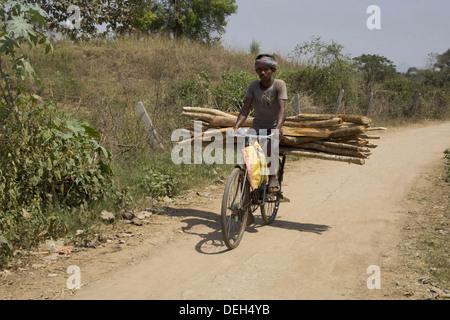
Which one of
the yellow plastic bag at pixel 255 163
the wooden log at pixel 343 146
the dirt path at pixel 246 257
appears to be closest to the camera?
the dirt path at pixel 246 257

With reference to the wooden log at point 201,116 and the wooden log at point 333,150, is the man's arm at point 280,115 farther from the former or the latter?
the wooden log at point 201,116

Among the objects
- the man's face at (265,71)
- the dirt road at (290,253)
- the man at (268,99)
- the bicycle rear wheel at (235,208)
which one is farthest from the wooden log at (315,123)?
the bicycle rear wheel at (235,208)

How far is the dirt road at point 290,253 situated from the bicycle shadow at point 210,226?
0.01 meters

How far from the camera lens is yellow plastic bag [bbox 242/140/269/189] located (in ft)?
17.7

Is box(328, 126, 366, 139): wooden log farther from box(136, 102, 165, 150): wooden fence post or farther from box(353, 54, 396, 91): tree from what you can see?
box(353, 54, 396, 91): tree

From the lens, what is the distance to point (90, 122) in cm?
862

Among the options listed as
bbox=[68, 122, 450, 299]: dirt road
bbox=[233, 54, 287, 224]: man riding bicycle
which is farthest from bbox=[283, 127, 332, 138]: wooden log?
bbox=[68, 122, 450, 299]: dirt road

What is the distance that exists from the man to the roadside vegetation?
2161 millimetres

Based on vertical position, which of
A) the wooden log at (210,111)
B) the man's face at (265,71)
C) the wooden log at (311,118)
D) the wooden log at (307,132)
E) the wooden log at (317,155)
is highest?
the man's face at (265,71)

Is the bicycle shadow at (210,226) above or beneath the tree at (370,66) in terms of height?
beneath

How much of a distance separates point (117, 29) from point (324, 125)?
755 inches

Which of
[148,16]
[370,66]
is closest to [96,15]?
[148,16]

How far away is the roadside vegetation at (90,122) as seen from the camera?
17.3ft

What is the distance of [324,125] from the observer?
255 inches
